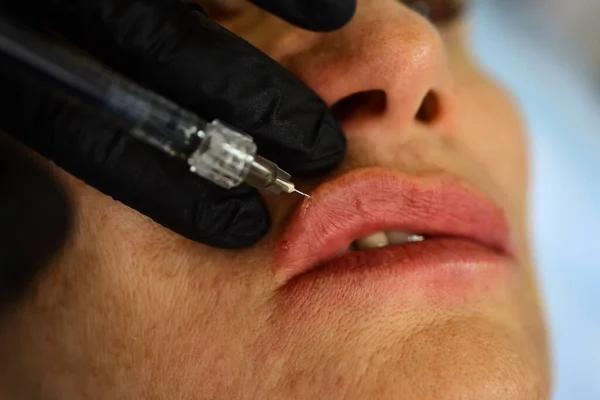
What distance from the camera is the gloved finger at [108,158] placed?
2.20 ft

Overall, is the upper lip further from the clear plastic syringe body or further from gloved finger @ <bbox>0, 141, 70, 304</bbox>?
gloved finger @ <bbox>0, 141, 70, 304</bbox>

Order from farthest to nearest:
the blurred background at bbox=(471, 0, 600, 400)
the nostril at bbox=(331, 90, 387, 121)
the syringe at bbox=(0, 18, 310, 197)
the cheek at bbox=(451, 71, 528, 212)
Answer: the blurred background at bbox=(471, 0, 600, 400) < the cheek at bbox=(451, 71, 528, 212) < the nostril at bbox=(331, 90, 387, 121) < the syringe at bbox=(0, 18, 310, 197)

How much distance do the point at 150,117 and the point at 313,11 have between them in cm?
23

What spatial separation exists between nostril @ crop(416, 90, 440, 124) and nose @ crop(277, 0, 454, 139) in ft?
0.11

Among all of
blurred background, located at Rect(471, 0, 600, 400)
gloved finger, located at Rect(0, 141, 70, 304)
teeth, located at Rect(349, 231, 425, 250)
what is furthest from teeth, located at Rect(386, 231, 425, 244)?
blurred background, located at Rect(471, 0, 600, 400)

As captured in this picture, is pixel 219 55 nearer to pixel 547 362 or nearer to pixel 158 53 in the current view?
pixel 158 53

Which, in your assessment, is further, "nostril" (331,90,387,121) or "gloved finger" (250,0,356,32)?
"nostril" (331,90,387,121)

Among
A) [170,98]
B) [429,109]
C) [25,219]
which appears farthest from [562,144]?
[25,219]

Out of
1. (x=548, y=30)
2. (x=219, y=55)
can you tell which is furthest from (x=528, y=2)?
(x=219, y=55)

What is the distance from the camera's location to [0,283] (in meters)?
0.76

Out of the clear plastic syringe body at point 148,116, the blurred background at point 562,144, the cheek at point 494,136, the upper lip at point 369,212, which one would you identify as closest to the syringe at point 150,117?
the clear plastic syringe body at point 148,116

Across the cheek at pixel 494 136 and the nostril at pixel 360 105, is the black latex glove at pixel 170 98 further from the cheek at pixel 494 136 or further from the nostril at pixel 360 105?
the cheek at pixel 494 136

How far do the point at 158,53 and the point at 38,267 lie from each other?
324 mm

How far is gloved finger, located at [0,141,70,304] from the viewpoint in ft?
2.42
